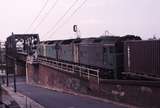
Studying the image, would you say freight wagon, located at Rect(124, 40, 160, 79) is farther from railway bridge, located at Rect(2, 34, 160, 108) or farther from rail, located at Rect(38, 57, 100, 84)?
rail, located at Rect(38, 57, 100, 84)

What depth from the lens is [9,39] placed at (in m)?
91.4

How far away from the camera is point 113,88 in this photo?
29.0 meters

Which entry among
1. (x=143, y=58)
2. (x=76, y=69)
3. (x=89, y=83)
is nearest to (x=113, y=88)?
(x=143, y=58)

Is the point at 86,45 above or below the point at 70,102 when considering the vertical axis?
above

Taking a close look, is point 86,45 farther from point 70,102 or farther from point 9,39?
point 9,39

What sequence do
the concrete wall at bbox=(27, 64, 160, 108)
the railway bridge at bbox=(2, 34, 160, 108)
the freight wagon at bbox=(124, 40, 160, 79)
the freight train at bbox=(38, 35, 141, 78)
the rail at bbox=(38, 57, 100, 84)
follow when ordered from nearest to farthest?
1. the concrete wall at bbox=(27, 64, 160, 108)
2. the railway bridge at bbox=(2, 34, 160, 108)
3. the freight wagon at bbox=(124, 40, 160, 79)
4. the freight train at bbox=(38, 35, 141, 78)
5. the rail at bbox=(38, 57, 100, 84)

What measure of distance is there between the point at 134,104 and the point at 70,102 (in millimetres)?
6997

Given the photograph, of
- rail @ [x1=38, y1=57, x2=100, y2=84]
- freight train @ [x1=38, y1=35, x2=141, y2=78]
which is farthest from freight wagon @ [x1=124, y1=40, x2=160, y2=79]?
rail @ [x1=38, y1=57, x2=100, y2=84]

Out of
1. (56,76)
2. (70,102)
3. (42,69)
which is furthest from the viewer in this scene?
(42,69)

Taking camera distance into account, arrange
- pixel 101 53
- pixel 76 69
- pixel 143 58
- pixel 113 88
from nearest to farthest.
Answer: pixel 143 58, pixel 113 88, pixel 101 53, pixel 76 69

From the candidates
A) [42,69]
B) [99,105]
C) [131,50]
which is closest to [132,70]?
[131,50]

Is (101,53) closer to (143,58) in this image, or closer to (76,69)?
(76,69)

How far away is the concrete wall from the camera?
23931 mm

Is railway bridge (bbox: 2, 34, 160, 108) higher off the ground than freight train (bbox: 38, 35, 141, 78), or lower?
lower
